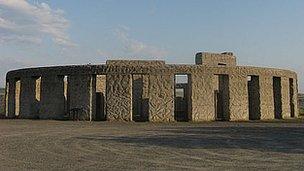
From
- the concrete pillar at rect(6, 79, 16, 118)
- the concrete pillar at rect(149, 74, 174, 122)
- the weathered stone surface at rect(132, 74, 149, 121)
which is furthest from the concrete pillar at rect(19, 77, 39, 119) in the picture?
the concrete pillar at rect(149, 74, 174, 122)

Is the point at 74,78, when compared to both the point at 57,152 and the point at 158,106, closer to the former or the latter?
the point at 158,106

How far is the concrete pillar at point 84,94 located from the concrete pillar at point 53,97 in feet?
2.93

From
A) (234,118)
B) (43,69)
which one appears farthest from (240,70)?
(43,69)

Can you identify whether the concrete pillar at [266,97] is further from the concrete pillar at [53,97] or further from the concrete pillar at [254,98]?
the concrete pillar at [53,97]

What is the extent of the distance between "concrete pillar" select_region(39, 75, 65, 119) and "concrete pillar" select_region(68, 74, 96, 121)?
89 centimetres

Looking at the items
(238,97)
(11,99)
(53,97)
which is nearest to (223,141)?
(238,97)

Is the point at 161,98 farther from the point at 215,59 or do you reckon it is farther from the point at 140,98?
the point at 215,59

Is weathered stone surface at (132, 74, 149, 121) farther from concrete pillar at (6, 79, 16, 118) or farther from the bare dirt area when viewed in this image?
the bare dirt area

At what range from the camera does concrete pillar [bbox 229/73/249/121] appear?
22.9 metres

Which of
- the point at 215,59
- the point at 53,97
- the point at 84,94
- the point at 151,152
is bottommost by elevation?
the point at 151,152

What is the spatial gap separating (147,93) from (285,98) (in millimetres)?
9334

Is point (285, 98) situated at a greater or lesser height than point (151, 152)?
greater

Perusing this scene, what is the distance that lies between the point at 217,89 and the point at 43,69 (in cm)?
1123

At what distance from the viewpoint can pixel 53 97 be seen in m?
23.2
